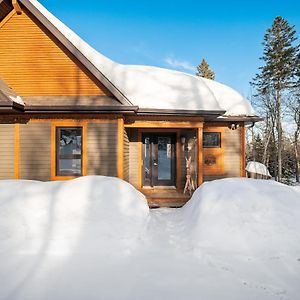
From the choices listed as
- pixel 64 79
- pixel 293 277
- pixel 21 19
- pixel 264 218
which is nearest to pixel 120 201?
pixel 264 218

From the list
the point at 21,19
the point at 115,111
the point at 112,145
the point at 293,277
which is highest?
the point at 21,19

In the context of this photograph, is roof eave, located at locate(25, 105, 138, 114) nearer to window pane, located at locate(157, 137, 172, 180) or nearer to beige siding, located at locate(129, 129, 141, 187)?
beige siding, located at locate(129, 129, 141, 187)

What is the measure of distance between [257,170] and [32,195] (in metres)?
13.6

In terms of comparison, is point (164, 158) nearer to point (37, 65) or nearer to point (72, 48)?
point (72, 48)

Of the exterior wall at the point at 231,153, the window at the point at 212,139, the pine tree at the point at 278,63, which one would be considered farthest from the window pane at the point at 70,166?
the pine tree at the point at 278,63

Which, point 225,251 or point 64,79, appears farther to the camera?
point 64,79

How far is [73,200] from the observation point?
560cm

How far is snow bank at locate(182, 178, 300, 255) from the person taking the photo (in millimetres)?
4305

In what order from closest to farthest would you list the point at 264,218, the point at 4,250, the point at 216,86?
the point at 4,250
the point at 264,218
the point at 216,86

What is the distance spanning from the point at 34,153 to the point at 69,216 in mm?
3904

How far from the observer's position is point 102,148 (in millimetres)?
8242

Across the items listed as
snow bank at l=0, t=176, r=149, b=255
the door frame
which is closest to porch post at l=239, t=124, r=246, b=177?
the door frame

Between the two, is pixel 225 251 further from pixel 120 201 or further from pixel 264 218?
pixel 120 201

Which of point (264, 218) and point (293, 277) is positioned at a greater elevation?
point (264, 218)
